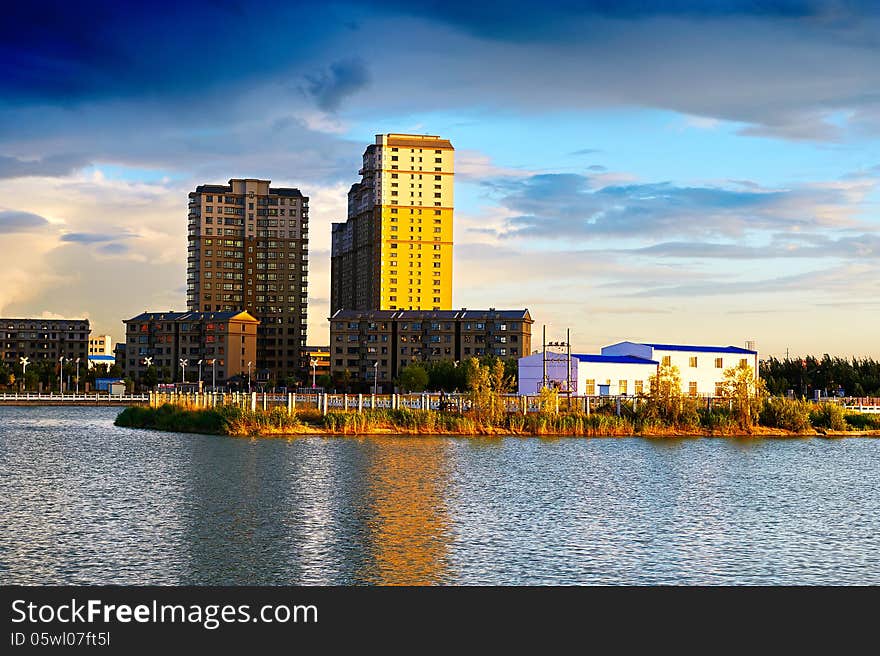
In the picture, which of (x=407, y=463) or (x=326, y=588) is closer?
(x=326, y=588)

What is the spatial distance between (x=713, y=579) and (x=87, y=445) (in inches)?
1751

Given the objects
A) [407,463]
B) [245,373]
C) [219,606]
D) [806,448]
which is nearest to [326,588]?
[219,606]

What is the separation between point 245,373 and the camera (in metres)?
180

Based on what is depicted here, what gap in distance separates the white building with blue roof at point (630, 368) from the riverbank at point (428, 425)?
65.1 feet

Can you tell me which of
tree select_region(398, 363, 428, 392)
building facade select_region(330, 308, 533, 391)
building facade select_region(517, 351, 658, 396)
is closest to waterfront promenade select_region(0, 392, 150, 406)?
tree select_region(398, 363, 428, 392)

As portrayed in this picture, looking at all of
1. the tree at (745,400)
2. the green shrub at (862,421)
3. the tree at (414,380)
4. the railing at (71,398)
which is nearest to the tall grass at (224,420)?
the tree at (745,400)

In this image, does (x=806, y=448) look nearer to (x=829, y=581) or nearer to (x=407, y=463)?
(x=407, y=463)

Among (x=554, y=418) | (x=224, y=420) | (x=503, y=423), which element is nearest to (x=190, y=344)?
(x=224, y=420)

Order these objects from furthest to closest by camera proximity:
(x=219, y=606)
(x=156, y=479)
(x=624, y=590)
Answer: (x=156, y=479) → (x=624, y=590) → (x=219, y=606)

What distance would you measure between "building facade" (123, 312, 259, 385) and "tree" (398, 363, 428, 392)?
45.6m

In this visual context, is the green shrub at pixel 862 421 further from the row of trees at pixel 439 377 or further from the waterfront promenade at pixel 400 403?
the row of trees at pixel 439 377

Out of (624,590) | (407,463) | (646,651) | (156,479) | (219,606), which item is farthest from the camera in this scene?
(407,463)

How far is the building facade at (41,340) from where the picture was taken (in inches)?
7608

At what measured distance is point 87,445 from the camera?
194 ft
